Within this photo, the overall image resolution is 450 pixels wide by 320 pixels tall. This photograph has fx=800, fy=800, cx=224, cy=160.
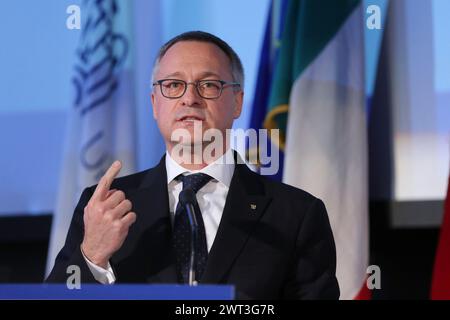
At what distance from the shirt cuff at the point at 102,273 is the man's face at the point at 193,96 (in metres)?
0.42

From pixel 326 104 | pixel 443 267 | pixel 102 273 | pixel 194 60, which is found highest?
pixel 194 60

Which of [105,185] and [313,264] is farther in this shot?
[313,264]

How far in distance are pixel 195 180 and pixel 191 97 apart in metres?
0.24

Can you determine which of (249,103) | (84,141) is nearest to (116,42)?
(84,141)

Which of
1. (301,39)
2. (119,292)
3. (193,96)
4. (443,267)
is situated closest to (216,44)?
(193,96)

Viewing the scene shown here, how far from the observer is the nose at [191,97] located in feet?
7.60

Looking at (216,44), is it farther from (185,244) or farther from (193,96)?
(185,244)

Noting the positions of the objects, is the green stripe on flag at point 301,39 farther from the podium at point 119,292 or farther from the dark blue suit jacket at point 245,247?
the podium at point 119,292

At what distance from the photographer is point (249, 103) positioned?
367 centimetres

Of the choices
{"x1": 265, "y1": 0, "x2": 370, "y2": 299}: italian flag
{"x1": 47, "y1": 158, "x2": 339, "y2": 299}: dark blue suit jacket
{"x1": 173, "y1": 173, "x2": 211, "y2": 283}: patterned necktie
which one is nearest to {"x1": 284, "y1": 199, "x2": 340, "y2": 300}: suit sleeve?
{"x1": 47, "y1": 158, "x2": 339, "y2": 299}: dark blue suit jacket

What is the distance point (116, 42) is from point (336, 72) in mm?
1101

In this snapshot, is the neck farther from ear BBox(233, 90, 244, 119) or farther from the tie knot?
ear BBox(233, 90, 244, 119)

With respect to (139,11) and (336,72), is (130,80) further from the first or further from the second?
(336,72)

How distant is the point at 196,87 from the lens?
236 cm
